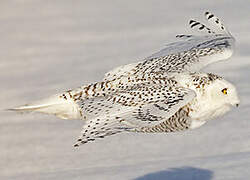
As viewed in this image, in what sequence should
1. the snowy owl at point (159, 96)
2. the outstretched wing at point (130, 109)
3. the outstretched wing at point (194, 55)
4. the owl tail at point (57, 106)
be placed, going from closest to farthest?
the outstretched wing at point (130, 109) < the snowy owl at point (159, 96) < the owl tail at point (57, 106) < the outstretched wing at point (194, 55)

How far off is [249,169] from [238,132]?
2.26 feet

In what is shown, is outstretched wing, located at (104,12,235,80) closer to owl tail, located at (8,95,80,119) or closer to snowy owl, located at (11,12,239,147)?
snowy owl, located at (11,12,239,147)

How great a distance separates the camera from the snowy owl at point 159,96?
3.73 metres

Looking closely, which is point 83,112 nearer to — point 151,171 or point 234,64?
point 151,171

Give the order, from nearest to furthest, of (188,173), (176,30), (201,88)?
1. (201,88)
2. (188,173)
3. (176,30)

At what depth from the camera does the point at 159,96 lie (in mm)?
3896

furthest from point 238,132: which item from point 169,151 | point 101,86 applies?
point 101,86

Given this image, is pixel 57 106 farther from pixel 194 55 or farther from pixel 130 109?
pixel 194 55

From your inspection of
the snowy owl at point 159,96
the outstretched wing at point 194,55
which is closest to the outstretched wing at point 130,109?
the snowy owl at point 159,96

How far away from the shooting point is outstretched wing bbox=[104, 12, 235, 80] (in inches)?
178

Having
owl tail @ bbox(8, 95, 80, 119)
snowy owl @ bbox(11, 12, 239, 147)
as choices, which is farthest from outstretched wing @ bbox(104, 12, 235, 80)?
owl tail @ bbox(8, 95, 80, 119)

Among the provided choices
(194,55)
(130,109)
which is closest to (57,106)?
(130,109)

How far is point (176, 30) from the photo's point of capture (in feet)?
23.1

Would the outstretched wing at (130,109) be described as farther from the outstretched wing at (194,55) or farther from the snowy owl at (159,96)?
the outstretched wing at (194,55)
